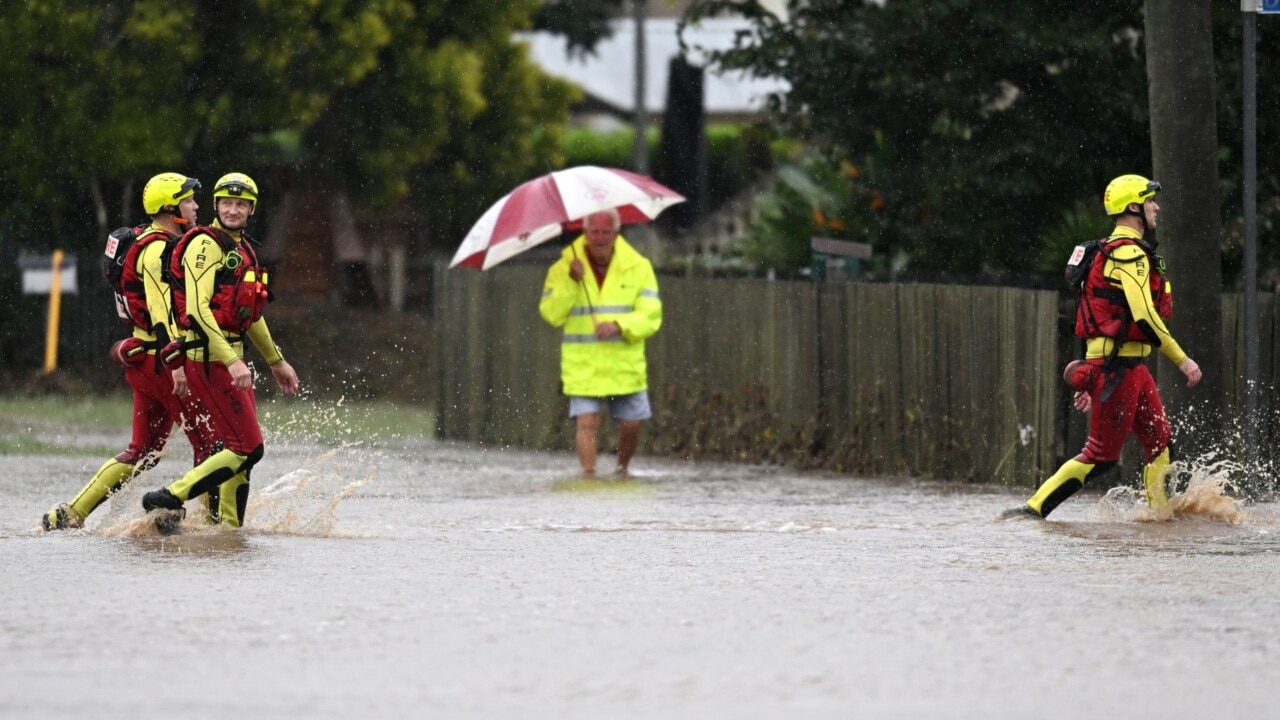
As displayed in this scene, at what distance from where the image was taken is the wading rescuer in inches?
476

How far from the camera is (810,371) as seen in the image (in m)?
17.5

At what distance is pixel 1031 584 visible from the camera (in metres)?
9.96

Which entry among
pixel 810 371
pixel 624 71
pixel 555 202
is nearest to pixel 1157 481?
pixel 555 202

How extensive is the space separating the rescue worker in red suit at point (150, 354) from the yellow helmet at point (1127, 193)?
4.18 metres

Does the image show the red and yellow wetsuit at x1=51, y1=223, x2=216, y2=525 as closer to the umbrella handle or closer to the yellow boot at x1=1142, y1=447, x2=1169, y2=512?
the yellow boot at x1=1142, y1=447, x2=1169, y2=512

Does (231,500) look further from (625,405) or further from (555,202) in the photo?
(625,405)

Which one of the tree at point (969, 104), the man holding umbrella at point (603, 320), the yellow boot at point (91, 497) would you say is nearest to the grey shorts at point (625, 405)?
the man holding umbrella at point (603, 320)

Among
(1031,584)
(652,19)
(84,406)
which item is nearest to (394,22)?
(84,406)

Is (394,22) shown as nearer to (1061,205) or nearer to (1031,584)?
(1061,205)

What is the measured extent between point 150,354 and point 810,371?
6.75 metres

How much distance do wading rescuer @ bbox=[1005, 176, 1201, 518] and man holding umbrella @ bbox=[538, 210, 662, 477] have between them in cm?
455

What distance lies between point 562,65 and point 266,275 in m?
49.3

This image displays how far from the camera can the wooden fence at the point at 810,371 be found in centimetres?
1554

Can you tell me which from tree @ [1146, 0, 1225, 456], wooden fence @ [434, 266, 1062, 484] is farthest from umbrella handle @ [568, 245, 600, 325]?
tree @ [1146, 0, 1225, 456]
